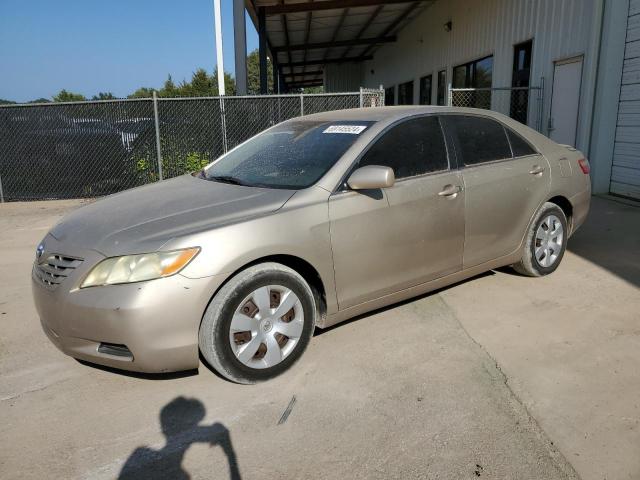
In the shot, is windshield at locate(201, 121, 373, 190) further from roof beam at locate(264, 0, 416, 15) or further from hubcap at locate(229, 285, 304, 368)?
roof beam at locate(264, 0, 416, 15)

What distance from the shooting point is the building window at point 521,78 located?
11.5 m

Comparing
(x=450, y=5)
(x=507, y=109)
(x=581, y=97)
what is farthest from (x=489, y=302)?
(x=450, y=5)

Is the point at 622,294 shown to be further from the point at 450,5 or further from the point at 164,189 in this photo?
the point at 450,5

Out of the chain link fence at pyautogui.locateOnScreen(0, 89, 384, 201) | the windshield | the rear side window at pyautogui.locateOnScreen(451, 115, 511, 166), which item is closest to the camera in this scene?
the windshield

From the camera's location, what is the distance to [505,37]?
12523 millimetres

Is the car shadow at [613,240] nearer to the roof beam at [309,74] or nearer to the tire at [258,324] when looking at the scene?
the tire at [258,324]

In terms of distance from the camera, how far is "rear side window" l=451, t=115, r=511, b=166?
411 cm

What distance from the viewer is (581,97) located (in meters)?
9.30

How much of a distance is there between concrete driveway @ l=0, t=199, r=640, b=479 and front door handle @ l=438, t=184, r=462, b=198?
0.93 metres

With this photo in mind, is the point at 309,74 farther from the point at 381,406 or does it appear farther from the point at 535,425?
the point at 535,425

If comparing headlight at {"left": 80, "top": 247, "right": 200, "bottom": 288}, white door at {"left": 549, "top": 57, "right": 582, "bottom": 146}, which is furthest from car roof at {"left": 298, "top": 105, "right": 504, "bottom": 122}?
white door at {"left": 549, "top": 57, "right": 582, "bottom": 146}

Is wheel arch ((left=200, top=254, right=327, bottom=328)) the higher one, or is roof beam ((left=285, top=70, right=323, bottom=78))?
roof beam ((left=285, top=70, right=323, bottom=78))

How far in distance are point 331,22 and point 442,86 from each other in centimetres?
474

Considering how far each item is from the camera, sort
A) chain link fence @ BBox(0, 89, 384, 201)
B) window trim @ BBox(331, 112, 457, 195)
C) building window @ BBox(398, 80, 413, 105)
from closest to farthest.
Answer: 1. window trim @ BBox(331, 112, 457, 195)
2. chain link fence @ BBox(0, 89, 384, 201)
3. building window @ BBox(398, 80, 413, 105)
